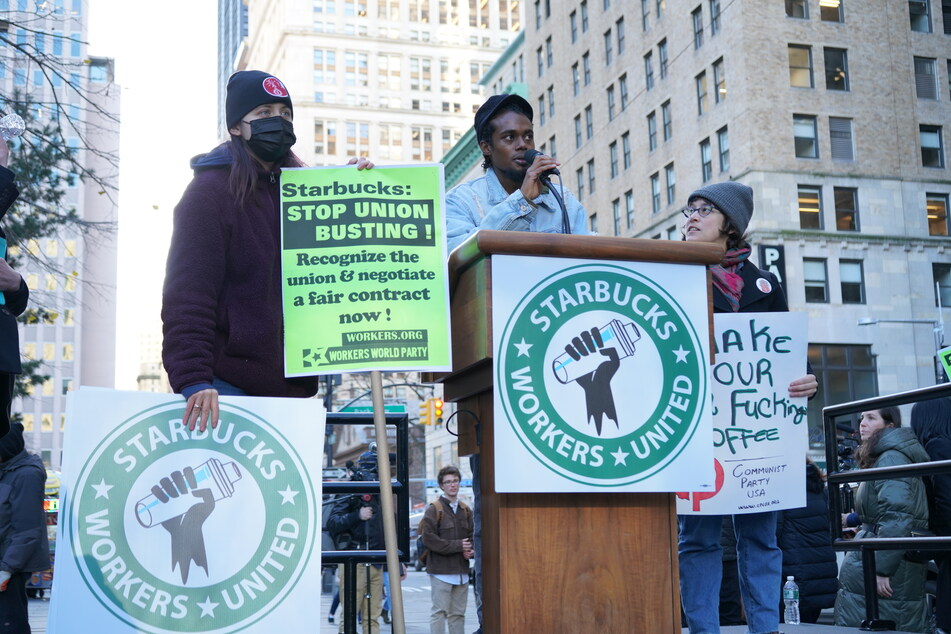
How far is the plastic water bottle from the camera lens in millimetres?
9422

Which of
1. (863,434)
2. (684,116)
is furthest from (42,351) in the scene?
(863,434)

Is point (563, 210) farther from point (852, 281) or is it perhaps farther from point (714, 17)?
point (714, 17)

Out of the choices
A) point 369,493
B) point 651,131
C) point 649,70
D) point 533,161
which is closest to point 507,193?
point 533,161

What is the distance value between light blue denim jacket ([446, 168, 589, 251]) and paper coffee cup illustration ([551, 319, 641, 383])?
2.19 ft

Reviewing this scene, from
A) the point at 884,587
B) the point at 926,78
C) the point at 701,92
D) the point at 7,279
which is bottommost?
the point at 884,587

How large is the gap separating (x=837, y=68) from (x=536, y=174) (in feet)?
142

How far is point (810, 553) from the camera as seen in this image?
963 cm

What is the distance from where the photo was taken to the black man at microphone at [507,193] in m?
3.98

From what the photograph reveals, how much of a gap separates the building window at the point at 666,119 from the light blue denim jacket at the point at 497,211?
4450 centimetres

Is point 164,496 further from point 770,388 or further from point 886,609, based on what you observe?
point 886,609

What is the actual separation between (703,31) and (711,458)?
44.3m

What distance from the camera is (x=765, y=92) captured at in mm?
41969

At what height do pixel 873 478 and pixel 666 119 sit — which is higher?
pixel 666 119

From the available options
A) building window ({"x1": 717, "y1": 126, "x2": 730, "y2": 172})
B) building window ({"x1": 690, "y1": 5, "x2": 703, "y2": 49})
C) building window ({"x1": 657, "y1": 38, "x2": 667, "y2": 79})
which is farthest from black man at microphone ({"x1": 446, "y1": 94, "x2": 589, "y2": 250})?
building window ({"x1": 657, "y1": 38, "x2": 667, "y2": 79})
